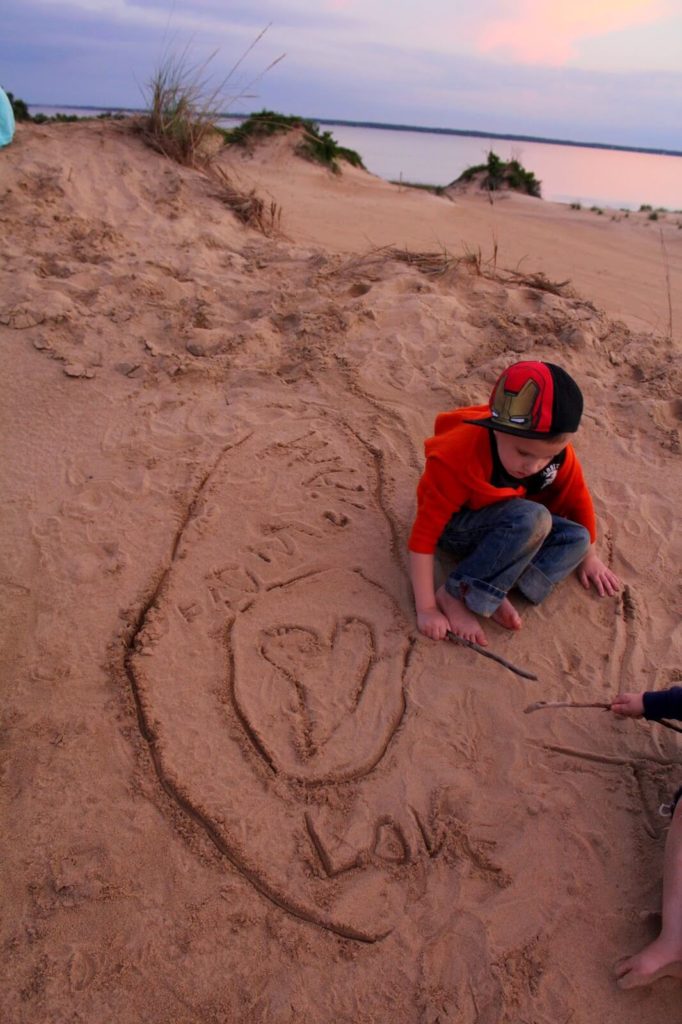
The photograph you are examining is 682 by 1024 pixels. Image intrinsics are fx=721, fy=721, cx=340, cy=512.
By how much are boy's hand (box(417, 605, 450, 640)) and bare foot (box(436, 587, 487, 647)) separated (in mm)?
38

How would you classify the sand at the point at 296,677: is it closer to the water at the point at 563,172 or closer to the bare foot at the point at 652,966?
the bare foot at the point at 652,966

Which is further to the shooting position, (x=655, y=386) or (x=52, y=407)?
(x=655, y=386)

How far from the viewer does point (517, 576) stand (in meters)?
2.73

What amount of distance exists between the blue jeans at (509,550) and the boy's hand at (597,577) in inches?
4.3

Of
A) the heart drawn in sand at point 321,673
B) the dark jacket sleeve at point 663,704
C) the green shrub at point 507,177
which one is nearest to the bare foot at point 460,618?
the heart drawn in sand at point 321,673

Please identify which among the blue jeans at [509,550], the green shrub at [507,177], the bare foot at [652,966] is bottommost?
the bare foot at [652,966]

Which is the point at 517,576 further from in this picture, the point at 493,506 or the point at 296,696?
the point at 296,696

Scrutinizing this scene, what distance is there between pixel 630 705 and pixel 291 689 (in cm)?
110

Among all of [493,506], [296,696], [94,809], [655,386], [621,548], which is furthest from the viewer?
[655,386]

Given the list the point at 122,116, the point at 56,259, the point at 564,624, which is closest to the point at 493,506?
the point at 564,624

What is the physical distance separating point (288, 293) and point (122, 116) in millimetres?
3314

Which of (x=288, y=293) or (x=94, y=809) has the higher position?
(x=288, y=293)

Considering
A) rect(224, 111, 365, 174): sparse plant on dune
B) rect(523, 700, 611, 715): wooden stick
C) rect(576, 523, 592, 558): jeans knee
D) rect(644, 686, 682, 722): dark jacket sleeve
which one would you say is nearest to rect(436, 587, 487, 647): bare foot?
rect(523, 700, 611, 715): wooden stick

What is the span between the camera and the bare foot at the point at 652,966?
1786mm
